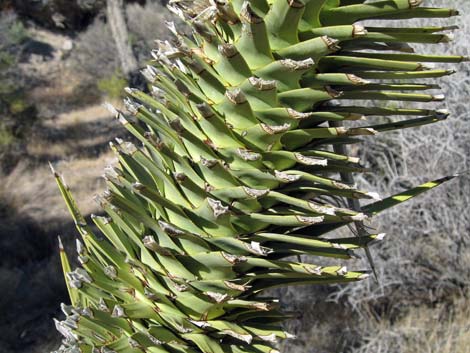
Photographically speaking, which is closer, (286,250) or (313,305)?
(286,250)

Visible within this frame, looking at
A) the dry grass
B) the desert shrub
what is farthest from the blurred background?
the desert shrub

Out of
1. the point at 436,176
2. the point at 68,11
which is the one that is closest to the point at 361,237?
the point at 436,176

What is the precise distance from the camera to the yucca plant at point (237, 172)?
3.12 feet

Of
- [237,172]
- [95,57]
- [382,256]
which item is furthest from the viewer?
[95,57]

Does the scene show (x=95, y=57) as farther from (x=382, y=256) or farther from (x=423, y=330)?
(x=423, y=330)

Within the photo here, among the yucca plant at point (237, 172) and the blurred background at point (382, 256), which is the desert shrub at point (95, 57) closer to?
the blurred background at point (382, 256)

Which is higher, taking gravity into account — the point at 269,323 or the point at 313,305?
the point at 269,323

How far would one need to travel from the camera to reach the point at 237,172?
989 millimetres

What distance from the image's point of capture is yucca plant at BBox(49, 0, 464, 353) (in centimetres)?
95

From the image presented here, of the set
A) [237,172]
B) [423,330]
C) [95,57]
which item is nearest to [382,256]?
[423,330]

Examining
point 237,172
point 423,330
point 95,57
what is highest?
point 237,172

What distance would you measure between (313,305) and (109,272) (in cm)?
536

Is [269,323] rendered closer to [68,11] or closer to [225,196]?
[225,196]

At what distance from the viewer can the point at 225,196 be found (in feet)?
3.29
